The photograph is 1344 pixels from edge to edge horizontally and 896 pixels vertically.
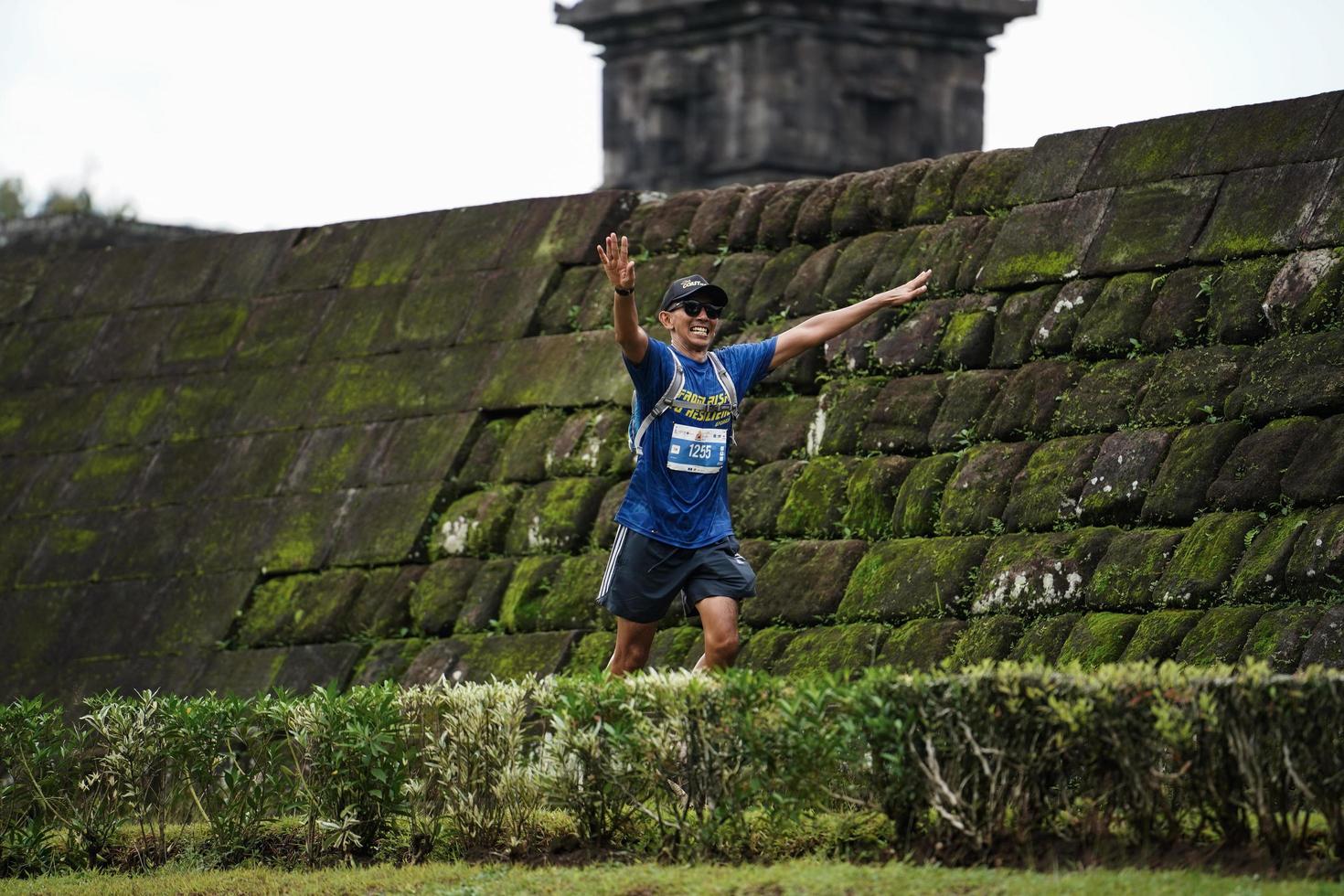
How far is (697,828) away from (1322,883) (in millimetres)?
2352

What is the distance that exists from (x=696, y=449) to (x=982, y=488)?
194 centimetres

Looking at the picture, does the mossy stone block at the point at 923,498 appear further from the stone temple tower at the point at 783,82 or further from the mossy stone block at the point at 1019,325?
the stone temple tower at the point at 783,82

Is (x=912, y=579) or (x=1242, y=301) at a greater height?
(x=1242, y=301)

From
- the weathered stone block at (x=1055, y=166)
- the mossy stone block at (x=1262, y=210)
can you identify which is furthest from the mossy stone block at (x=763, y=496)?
the mossy stone block at (x=1262, y=210)

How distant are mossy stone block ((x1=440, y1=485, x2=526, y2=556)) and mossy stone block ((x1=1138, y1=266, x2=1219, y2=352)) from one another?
3837 millimetres

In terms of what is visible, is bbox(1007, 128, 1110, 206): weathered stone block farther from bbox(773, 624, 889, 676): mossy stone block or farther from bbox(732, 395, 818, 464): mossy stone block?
bbox(773, 624, 889, 676): mossy stone block

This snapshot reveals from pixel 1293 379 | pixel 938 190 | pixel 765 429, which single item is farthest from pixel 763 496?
pixel 1293 379

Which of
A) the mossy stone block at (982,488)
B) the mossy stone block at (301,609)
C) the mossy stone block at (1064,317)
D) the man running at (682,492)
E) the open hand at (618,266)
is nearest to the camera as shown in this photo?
the open hand at (618,266)

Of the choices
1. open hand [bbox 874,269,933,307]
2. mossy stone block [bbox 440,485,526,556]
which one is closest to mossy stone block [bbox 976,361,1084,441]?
open hand [bbox 874,269,933,307]

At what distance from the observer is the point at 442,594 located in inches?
522

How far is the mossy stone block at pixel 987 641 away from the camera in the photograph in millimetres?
10609

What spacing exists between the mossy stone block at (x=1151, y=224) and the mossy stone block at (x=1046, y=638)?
191 cm

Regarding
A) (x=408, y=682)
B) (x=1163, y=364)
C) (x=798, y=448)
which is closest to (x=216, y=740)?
(x=408, y=682)

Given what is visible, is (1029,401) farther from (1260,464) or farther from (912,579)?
(1260,464)
